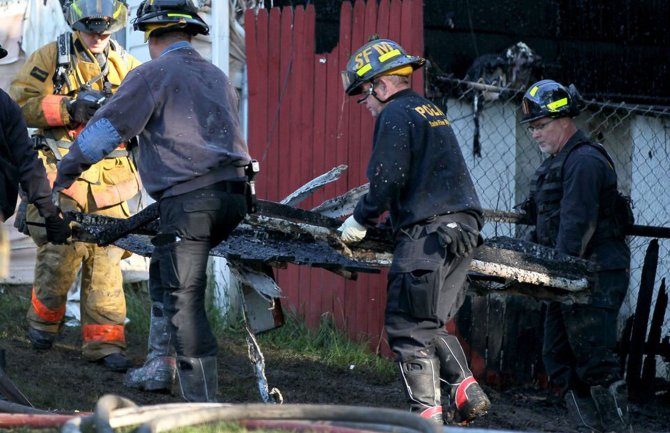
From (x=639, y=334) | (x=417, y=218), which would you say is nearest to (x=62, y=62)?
(x=417, y=218)

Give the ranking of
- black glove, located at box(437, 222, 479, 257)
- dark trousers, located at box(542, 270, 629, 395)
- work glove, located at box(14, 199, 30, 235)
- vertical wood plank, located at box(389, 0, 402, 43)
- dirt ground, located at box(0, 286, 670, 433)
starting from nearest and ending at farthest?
black glove, located at box(437, 222, 479, 257) → dark trousers, located at box(542, 270, 629, 395) → dirt ground, located at box(0, 286, 670, 433) → work glove, located at box(14, 199, 30, 235) → vertical wood plank, located at box(389, 0, 402, 43)

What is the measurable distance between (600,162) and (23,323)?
4.63 metres

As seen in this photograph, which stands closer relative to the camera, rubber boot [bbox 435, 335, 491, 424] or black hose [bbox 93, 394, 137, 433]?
black hose [bbox 93, 394, 137, 433]

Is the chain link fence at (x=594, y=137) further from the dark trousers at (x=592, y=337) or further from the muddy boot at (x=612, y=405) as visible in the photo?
the muddy boot at (x=612, y=405)

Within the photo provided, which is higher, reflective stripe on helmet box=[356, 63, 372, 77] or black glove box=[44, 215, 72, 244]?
reflective stripe on helmet box=[356, 63, 372, 77]

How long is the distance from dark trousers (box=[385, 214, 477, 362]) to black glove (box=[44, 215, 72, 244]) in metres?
1.90

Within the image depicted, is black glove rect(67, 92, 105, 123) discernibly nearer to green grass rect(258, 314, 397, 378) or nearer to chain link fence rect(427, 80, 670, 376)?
green grass rect(258, 314, 397, 378)

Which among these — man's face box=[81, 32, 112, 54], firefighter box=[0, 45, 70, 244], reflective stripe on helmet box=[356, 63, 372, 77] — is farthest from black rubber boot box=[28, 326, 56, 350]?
reflective stripe on helmet box=[356, 63, 372, 77]

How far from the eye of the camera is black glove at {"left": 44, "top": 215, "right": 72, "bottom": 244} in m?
6.61

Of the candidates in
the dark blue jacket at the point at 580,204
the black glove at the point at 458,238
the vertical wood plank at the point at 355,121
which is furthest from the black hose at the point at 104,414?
the vertical wood plank at the point at 355,121

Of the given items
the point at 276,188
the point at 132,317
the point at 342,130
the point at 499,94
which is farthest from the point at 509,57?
the point at 132,317

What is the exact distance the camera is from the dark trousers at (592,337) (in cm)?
657

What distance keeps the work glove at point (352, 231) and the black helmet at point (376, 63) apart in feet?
2.42

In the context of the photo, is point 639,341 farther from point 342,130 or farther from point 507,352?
point 342,130
